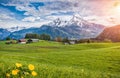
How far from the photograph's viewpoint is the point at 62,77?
11062 millimetres

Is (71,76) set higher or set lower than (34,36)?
higher

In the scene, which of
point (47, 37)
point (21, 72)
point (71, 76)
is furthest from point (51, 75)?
point (47, 37)

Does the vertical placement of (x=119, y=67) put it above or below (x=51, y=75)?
below

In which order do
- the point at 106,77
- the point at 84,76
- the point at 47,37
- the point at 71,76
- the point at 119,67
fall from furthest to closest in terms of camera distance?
the point at 47,37 → the point at 119,67 → the point at 106,77 → the point at 84,76 → the point at 71,76

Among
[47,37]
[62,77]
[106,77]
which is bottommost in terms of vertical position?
[47,37]

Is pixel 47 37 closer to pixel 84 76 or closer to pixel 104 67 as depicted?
pixel 104 67

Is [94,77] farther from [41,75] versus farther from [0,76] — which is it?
[0,76]

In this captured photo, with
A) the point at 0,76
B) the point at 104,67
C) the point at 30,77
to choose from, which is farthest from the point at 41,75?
the point at 104,67

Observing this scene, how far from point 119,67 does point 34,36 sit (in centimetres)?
16567

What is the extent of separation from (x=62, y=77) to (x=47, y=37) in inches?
7345

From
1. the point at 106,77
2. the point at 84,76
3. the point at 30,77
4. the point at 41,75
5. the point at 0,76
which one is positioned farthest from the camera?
the point at 106,77

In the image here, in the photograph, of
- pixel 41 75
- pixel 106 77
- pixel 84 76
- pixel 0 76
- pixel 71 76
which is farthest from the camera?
pixel 106 77

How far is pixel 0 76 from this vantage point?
8.14m

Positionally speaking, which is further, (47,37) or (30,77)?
(47,37)
